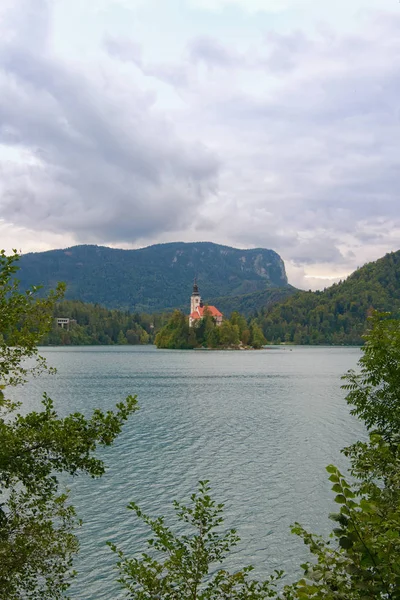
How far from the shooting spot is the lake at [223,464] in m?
21.8

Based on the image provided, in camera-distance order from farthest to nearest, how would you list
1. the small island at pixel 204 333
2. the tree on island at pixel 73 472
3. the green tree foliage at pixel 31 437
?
1. the small island at pixel 204 333
2. the green tree foliage at pixel 31 437
3. the tree on island at pixel 73 472

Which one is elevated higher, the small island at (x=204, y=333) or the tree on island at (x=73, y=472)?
A: the small island at (x=204, y=333)

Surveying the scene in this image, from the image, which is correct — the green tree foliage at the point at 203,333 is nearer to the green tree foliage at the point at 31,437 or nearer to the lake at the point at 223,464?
the lake at the point at 223,464

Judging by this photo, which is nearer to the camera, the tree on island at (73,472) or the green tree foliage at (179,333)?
the tree on island at (73,472)

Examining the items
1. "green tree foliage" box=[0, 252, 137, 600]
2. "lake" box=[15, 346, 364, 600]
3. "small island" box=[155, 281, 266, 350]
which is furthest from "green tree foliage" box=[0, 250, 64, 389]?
"small island" box=[155, 281, 266, 350]

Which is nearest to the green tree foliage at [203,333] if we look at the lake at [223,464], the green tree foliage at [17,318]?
the lake at [223,464]

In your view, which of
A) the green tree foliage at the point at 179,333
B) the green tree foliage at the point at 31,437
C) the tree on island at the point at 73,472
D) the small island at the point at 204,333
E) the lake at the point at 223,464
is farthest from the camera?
the green tree foliage at the point at 179,333

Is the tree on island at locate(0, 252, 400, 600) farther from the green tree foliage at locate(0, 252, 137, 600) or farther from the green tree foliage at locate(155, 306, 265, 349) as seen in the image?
the green tree foliage at locate(155, 306, 265, 349)

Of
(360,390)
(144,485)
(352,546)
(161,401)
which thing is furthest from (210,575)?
(161,401)

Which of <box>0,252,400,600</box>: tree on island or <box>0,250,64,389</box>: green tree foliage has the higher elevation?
<box>0,250,64,389</box>: green tree foliage

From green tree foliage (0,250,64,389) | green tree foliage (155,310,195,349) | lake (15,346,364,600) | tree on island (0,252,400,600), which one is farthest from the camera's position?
green tree foliage (155,310,195,349)

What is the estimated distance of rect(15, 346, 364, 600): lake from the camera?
2178 centimetres

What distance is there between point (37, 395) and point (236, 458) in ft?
130

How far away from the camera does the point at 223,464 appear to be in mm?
34469
